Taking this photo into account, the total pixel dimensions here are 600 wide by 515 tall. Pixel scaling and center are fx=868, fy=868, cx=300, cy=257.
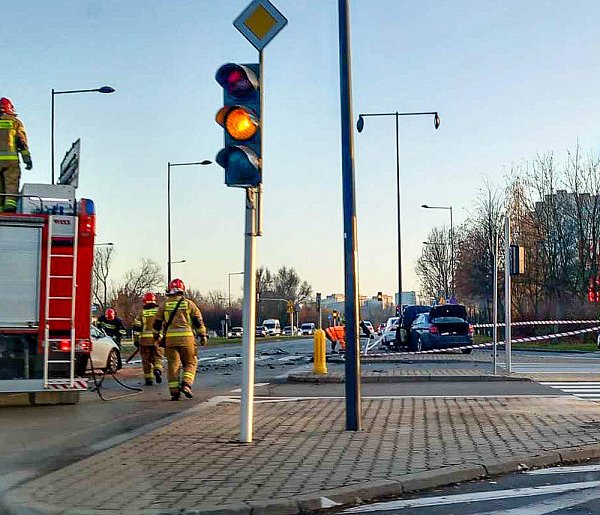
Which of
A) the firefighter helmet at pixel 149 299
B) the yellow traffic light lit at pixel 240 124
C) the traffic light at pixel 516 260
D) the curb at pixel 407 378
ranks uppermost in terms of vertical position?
the yellow traffic light lit at pixel 240 124

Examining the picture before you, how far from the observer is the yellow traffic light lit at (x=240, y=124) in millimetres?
9281

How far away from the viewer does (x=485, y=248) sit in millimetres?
56844

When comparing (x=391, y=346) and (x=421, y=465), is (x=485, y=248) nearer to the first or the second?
(x=391, y=346)

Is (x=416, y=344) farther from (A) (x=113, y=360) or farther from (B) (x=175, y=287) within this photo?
(B) (x=175, y=287)

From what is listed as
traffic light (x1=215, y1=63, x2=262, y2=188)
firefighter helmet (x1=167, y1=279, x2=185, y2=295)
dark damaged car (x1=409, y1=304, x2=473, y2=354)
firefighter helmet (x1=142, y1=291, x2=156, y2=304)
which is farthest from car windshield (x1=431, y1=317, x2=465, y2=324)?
traffic light (x1=215, y1=63, x2=262, y2=188)

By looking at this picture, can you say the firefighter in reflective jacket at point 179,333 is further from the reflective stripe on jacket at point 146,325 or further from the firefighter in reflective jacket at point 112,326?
the firefighter in reflective jacket at point 112,326

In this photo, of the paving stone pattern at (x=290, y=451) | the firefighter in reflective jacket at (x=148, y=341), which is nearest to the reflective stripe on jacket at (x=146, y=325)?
the firefighter in reflective jacket at (x=148, y=341)

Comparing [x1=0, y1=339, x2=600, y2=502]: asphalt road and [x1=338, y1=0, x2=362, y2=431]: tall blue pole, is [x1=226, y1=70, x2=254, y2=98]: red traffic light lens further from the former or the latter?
Answer: [x1=0, y1=339, x2=600, y2=502]: asphalt road

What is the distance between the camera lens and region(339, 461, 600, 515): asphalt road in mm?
6809

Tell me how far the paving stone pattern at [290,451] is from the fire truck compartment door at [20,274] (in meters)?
3.27

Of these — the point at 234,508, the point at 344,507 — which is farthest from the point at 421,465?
the point at 234,508

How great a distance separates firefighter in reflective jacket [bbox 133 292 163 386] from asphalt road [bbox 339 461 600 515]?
436 inches

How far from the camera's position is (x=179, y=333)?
14391mm

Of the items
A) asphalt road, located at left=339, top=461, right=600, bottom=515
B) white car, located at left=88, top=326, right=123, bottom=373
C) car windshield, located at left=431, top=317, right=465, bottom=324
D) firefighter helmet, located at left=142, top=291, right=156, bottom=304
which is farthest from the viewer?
car windshield, located at left=431, top=317, right=465, bottom=324
